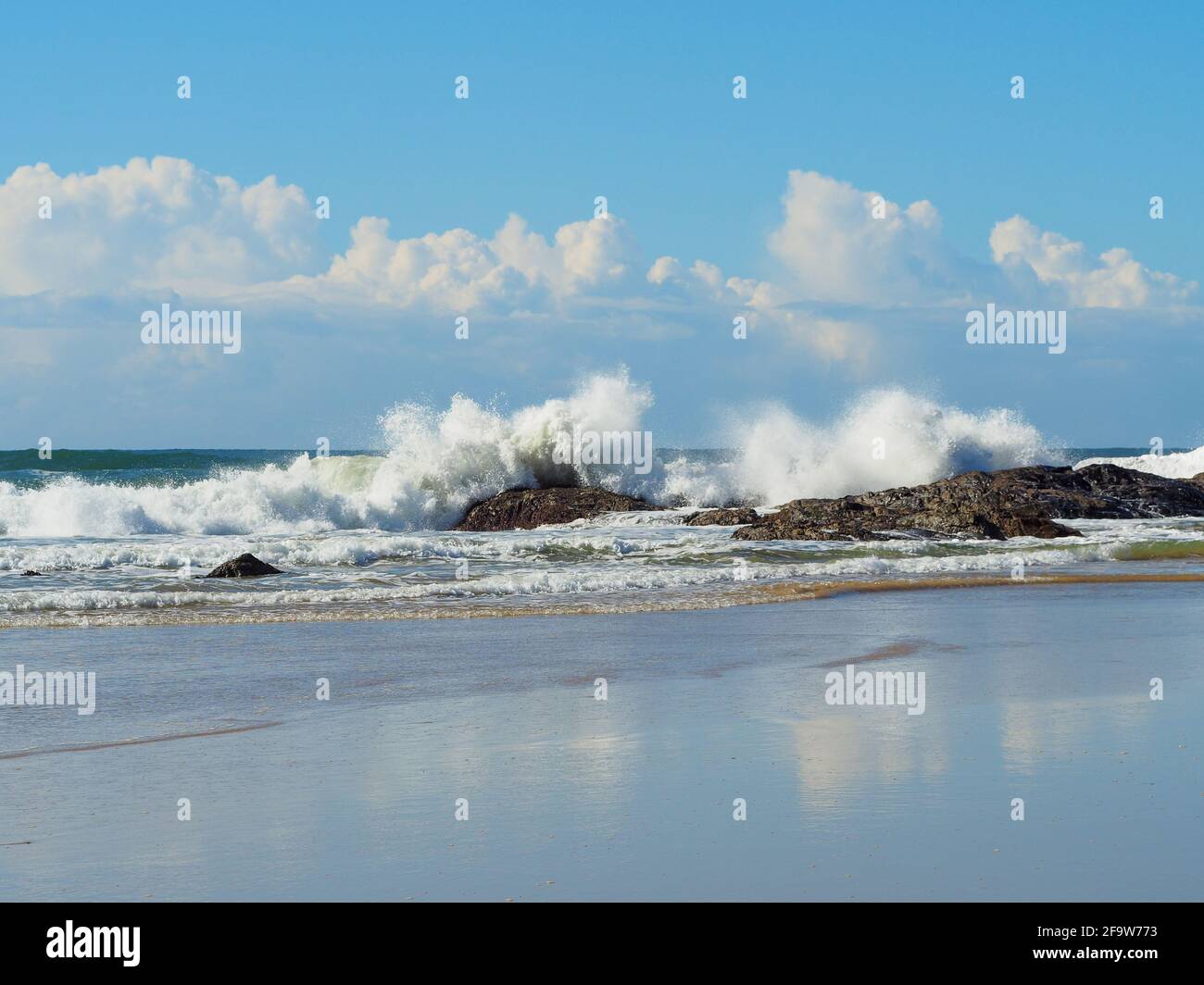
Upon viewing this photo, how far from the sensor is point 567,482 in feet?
110

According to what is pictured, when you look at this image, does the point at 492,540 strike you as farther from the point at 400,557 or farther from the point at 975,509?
the point at 975,509

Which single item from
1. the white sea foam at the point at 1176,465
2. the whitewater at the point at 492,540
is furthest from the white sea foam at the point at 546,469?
the white sea foam at the point at 1176,465

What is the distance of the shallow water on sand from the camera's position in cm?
457

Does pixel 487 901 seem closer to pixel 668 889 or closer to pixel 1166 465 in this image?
pixel 668 889

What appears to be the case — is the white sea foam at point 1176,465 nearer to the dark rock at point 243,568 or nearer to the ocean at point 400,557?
the ocean at point 400,557

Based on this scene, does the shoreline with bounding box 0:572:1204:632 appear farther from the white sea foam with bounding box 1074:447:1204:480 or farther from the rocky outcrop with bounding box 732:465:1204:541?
the white sea foam with bounding box 1074:447:1204:480

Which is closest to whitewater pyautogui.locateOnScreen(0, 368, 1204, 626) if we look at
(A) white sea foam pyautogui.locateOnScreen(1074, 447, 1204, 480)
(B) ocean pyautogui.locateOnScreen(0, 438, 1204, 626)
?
(B) ocean pyautogui.locateOnScreen(0, 438, 1204, 626)

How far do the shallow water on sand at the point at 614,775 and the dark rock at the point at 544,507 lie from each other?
644 inches

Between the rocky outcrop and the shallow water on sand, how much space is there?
1168 cm

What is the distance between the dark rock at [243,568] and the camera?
17391mm

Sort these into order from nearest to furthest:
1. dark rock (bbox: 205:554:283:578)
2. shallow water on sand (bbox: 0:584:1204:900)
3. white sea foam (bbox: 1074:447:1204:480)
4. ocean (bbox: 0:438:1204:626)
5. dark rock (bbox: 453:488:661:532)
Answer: shallow water on sand (bbox: 0:584:1204:900) → ocean (bbox: 0:438:1204:626) → dark rock (bbox: 205:554:283:578) → dark rock (bbox: 453:488:661:532) → white sea foam (bbox: 1074:447:1204:480)

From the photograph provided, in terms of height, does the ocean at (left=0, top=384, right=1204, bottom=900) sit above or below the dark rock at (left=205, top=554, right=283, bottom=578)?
below

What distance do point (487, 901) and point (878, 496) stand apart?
69.0 feet

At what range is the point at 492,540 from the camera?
74.7 feet
